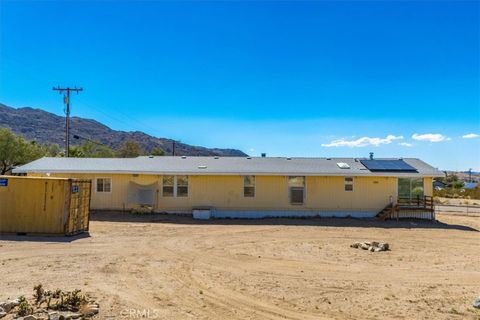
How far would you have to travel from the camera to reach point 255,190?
68.4 feet

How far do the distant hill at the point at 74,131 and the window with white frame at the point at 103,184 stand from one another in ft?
302

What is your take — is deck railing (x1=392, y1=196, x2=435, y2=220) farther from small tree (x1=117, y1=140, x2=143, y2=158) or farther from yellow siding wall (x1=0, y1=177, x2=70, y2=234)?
small tree (x1=117, y1=140, x2=143, y2=158)

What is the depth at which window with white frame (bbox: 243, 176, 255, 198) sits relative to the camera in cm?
2086

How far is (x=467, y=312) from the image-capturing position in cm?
692

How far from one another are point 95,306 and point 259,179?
1472 centimetres

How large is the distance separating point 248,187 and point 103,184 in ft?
24.2

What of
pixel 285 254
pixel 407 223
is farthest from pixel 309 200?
pixel 285 254

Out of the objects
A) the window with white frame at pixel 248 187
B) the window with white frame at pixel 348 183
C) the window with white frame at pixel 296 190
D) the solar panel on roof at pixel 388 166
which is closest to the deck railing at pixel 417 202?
the solar panel on roof at pixel 388 166

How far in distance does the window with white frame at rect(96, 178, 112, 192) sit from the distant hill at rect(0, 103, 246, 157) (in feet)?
302

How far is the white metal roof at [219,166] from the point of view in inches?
805

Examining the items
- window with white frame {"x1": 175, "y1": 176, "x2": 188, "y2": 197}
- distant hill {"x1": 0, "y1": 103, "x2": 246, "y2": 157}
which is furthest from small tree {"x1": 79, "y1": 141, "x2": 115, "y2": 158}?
distant hill {"x1": 0, "y1": 103, "x2": 246, "y2": 157}

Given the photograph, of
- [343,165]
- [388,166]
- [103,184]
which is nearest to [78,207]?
[103,184]

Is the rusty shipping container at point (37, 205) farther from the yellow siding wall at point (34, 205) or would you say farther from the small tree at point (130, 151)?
the small tree at point (130, 151)

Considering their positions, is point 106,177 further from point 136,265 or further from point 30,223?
point 136,265
